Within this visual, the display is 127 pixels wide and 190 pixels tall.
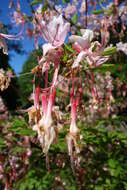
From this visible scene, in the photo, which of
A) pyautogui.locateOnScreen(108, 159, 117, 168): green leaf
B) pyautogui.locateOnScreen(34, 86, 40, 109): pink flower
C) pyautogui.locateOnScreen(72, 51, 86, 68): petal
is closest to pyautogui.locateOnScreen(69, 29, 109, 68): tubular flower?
pyautogui.locateOnScreen(72, 51, 86, 68): petal

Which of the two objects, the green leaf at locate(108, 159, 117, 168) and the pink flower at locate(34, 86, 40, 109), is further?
the green leaf at locate(108, 159, 117, 168)

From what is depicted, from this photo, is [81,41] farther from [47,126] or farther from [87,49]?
[47,126]

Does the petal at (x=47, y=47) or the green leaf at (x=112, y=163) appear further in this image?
the green leaf at (x=112, y=163)

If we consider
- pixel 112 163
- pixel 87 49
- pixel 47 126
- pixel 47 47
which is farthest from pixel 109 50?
pixel 112 163

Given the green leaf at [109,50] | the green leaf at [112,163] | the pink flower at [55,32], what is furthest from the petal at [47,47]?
the green leaf at [112,163]

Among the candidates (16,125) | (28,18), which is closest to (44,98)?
(16,125)

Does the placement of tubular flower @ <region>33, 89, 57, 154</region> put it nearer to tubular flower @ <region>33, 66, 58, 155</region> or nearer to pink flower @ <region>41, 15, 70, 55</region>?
tubular flower @ <region>33, 66, 58, 155</region>

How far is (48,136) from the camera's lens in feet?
1.96

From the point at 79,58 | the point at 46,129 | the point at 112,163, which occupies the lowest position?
the point at 112,163

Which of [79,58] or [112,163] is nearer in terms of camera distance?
[79,58]

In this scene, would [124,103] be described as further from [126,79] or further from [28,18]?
[28,18]

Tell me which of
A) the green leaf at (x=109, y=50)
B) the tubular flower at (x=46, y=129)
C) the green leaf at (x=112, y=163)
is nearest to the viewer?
the tubular flower at (x=46, y=129)

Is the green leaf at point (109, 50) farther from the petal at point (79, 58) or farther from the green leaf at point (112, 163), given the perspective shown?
the green leaf at point (112, 163)

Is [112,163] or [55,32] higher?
[55,32]
